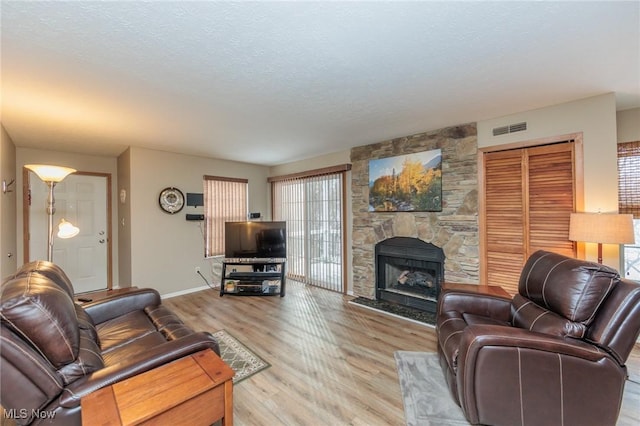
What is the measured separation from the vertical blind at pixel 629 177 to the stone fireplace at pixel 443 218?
4.70ft

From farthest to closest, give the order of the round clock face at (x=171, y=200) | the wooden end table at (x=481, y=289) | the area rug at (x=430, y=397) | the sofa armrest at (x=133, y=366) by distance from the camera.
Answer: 1. the round clock face at (x=171, y=200)
2. the wooden end table at (x=481, y=289)
3. the area rug at (x=430, y=397)
4. the sofa armrest at (x=133, y=366)

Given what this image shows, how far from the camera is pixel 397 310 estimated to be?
3617 mm

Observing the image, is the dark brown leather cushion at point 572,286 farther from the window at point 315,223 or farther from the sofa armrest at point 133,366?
the window at point 315,223

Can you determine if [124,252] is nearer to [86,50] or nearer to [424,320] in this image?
[86,50]

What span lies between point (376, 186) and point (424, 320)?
1.91 metres

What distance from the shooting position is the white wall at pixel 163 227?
410cm

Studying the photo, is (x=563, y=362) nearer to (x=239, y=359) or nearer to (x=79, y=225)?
(x=239, y=359)

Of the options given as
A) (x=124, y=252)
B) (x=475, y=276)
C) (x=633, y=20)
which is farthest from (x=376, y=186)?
(x=124, y=252)

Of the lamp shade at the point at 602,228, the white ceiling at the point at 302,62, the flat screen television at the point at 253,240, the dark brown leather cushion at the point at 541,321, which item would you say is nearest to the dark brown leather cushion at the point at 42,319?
the white ceiling at the point at 302,62

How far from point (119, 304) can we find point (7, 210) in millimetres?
2415

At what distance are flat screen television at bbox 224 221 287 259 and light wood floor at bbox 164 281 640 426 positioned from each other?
731 mm

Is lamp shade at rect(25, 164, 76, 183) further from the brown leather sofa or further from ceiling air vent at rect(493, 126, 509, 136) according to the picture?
ceiling air vent at rect(493, 126, 509, 136)

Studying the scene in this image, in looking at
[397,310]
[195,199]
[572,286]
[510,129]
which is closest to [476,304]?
[572,286]

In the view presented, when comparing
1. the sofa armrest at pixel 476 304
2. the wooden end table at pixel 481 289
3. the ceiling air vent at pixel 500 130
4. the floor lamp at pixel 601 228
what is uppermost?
the ceiling air vent at pixel 500 130
